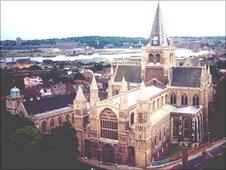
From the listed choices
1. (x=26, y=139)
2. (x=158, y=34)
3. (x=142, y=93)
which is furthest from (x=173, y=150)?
(x=26, y=139)

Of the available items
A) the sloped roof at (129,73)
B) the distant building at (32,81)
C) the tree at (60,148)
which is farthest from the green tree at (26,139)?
the distant building at (32,81)

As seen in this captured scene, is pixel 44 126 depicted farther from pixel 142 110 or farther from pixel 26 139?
pixel 142 110

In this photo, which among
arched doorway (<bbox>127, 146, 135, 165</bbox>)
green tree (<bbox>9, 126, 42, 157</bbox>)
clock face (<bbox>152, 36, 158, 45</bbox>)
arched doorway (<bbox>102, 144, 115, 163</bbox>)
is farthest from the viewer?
clock face (<bbox>152, 36, 158, 45</bbox>)

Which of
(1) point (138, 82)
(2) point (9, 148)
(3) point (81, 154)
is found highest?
(1) point (138, 82)

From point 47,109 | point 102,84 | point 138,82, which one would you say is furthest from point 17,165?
point 102,84

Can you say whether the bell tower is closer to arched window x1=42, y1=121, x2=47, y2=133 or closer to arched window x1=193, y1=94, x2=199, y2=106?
arched window x1=193, y1=94, x2=199, y2=106

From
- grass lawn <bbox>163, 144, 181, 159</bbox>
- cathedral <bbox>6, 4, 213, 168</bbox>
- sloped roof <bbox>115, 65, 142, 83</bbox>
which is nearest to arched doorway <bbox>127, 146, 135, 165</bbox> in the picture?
cathedral <bbox>6, 4, 213, 168</bbox>

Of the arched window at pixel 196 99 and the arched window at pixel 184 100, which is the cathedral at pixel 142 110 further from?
the arched window at pixel 196 99

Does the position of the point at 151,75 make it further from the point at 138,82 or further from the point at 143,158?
the point at 143,158
